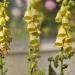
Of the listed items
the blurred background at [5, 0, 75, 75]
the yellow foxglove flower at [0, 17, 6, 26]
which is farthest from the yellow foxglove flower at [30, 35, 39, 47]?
the blurred background at [5, 0, 75, 75]

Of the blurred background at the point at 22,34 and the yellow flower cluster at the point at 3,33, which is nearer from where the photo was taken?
the yellow flower cluster at the point at 3,33

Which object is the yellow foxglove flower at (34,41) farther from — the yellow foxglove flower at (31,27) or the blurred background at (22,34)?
the blurred background at (22,34)

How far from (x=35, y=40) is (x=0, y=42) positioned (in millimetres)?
113

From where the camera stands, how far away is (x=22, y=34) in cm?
144

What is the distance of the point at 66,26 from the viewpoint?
104 centimetres

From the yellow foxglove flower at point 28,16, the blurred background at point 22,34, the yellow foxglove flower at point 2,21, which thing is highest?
the yellow foxglove flower at point 28,16

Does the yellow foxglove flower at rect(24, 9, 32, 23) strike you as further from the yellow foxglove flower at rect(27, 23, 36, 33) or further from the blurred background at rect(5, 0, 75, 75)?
the blurred background at rect(5, 0, 75, 75)

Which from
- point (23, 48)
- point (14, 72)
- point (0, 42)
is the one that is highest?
point (0, 42)

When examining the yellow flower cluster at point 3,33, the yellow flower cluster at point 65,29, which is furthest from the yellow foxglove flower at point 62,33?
the yellow flower cluster at point 3,33

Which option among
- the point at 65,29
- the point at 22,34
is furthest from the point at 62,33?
the point at 22,34

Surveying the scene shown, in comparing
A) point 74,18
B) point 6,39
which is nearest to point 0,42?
point 6,39

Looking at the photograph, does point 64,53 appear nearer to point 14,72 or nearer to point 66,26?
point 66,26

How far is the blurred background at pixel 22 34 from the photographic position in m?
1.44

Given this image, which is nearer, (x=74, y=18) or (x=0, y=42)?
(x=0, y=42)
